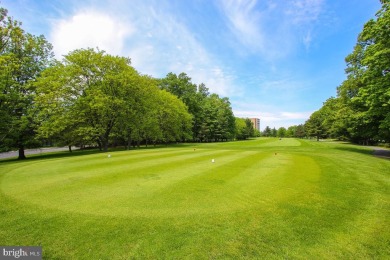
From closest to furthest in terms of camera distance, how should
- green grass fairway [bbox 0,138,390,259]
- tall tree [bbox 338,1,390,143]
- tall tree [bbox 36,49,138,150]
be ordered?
green grass fairway [bbox 0,138,390,259] < tall tree [bbox 338,1,390,143] < tall tree [bbox 36,49,138,150]

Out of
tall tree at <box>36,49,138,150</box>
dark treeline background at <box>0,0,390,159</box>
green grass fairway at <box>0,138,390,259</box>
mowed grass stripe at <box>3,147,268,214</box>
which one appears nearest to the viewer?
green grass fairway at <box>0,138,390,259</box>

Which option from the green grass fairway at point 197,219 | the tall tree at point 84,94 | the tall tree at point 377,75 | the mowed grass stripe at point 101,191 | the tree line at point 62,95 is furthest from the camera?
the tall tree at point 84,94

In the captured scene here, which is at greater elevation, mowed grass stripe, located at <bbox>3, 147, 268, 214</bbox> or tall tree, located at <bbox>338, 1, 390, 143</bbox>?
tall tree, located at <bbox>338, 1, 390, 143</bbox>

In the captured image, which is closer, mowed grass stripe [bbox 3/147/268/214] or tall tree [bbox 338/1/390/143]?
mowed grass stripe [bbox 3/147/268/214]

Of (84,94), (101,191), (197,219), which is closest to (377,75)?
(197,219)

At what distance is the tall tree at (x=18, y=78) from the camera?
22453 mm

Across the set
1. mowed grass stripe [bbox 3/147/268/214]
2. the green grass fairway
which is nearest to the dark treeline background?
the green grass fairway

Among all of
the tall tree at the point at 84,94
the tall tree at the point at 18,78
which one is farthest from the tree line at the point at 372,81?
the tall tree at the point at 18,78

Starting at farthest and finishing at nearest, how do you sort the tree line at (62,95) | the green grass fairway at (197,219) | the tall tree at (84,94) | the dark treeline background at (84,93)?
the tall tree at (84,94), the tree line at (62,95), the dark treeline background at (84,93), the green grass fairway at (197,219)

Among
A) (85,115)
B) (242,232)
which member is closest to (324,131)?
(85,115)

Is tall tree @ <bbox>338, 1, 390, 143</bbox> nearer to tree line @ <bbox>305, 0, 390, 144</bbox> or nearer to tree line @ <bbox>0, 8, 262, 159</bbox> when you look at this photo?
tree line @ <bbox>305, 0, 390, 144</bbox>

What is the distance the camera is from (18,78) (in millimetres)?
26891

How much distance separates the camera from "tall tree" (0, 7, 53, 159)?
22453 millimetres

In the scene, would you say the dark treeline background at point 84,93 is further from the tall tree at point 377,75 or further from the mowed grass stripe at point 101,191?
the mowed grass stripe at point 101,191
